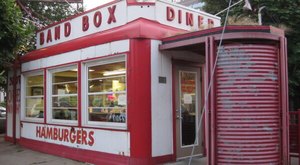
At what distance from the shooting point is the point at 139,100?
810 cm

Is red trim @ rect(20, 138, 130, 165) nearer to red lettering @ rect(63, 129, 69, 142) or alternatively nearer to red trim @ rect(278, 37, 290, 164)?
red lettering @ rect(63, 129, 69, 142)

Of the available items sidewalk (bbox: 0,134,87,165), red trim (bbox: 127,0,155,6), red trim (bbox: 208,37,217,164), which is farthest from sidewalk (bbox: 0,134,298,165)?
red trim (bbox: 127,0,155,6)

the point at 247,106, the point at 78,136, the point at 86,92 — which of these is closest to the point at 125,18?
the point at 86,92

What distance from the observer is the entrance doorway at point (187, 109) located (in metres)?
8.90

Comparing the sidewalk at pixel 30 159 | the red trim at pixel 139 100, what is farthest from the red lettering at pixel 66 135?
the red trim at pixel 139 100

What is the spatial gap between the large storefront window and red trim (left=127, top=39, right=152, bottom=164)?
378 mm

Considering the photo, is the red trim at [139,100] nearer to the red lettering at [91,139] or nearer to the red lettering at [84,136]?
the red lettering at [91,139]

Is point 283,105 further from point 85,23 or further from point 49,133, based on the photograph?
point 49,133

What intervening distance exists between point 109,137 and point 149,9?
125 inches

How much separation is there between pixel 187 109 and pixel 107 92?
6.54 ft

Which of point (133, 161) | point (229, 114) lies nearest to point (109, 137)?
point (133, 161)

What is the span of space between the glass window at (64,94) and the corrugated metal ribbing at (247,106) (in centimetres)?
446

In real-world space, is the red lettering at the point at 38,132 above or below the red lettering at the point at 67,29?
below

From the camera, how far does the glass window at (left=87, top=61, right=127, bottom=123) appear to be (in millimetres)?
8625
